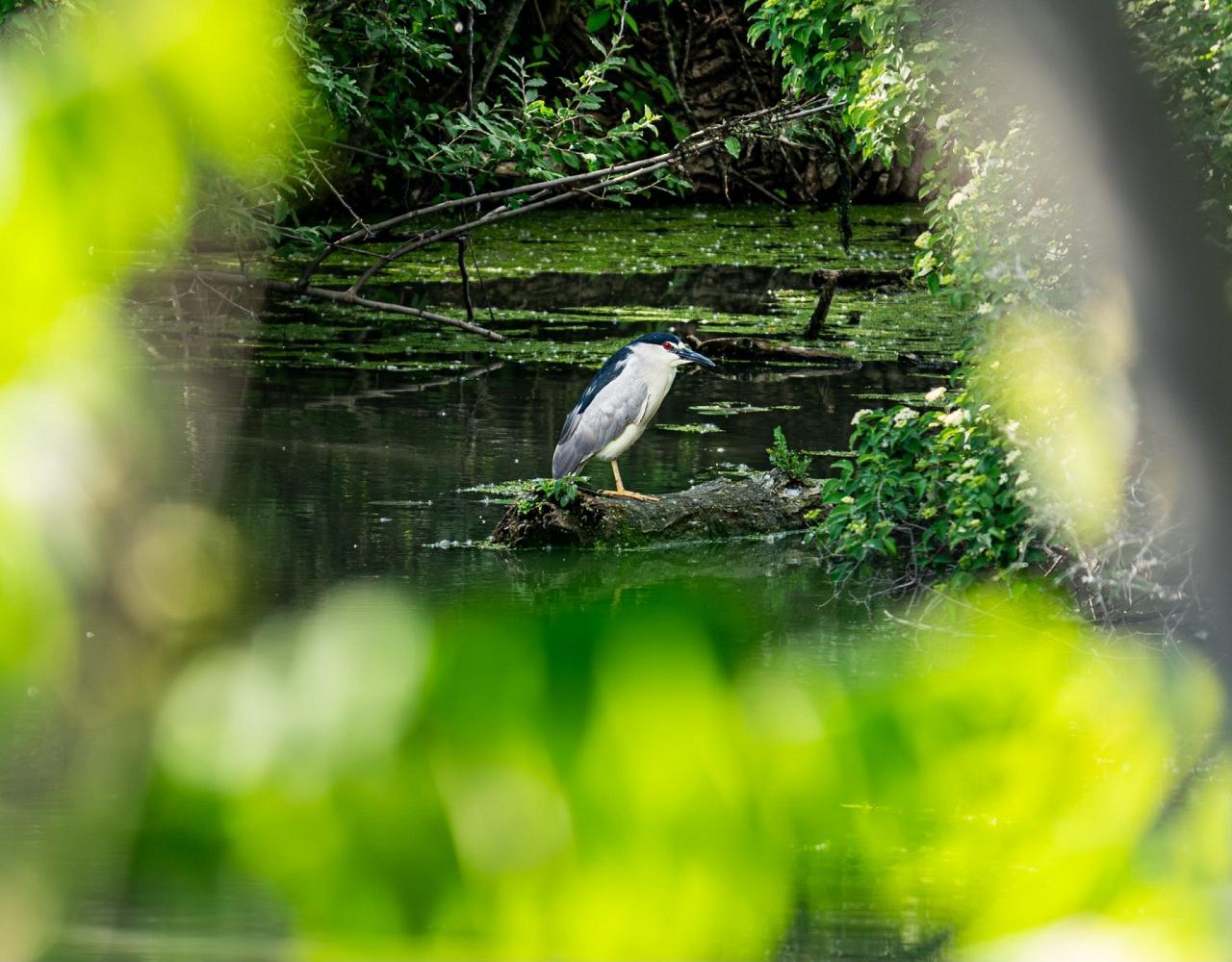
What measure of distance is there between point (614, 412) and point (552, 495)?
0.45m

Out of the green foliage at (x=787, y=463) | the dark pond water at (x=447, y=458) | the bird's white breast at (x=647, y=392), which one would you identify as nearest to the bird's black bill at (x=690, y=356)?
the bird's white breast at (x=647, y=392)

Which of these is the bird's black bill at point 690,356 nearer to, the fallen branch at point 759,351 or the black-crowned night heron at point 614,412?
the black-crowned night heron at point 614,412

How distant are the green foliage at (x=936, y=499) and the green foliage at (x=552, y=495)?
2.49 feet

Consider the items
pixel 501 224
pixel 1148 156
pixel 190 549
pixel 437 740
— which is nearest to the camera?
pixel 437 740

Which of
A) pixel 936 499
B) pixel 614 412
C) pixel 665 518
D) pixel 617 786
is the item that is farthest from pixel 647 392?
pixel 617 786

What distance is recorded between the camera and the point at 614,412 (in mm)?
5277

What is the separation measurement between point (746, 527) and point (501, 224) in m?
9.15

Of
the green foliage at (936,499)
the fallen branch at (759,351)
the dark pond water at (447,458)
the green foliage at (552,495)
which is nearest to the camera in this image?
the green foliage at (936,499)

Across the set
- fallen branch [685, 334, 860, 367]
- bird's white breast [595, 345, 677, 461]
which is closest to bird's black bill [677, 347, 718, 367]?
bird's white breast [595, 345, 677, 461]

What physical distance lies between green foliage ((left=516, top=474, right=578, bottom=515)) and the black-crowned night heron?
0.25m

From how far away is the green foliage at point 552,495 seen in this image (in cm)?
491

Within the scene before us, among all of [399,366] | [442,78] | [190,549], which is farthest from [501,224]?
[190,549]

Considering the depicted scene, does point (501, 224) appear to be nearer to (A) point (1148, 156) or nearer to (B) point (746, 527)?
(B) point (746, 527)

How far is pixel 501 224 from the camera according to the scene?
1388cm
